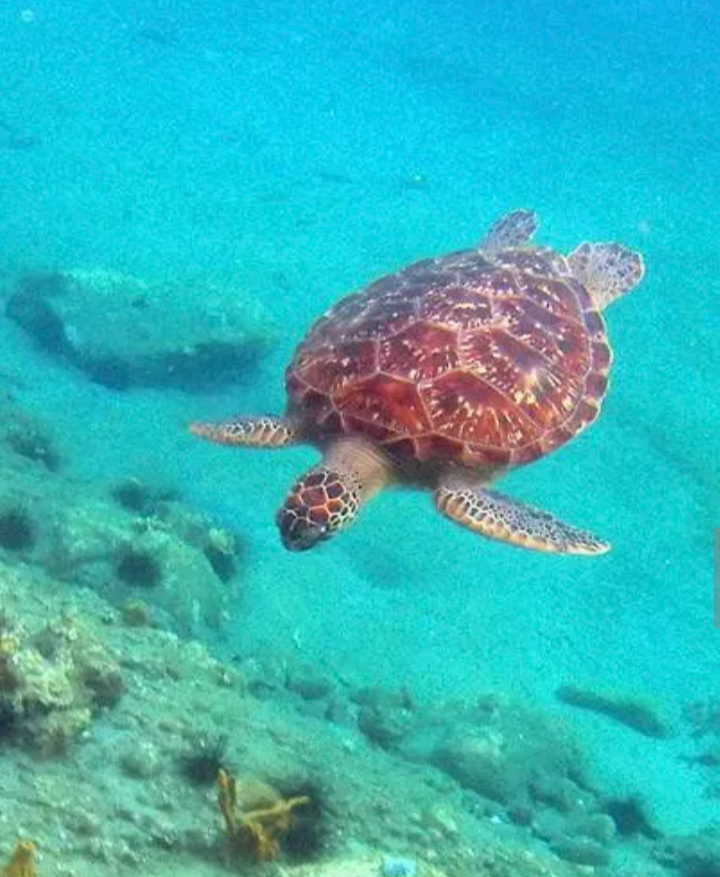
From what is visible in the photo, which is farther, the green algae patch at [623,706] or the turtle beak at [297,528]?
the green algae patch at [623,706]

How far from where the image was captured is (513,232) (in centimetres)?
898

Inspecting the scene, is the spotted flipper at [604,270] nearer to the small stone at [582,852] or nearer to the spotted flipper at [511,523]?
the spotted flipper at [511,523]

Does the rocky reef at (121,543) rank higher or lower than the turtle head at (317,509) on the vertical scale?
lower

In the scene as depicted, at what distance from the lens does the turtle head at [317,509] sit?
5.82 m

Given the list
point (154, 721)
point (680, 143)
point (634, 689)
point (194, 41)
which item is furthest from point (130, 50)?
point (154, 721)

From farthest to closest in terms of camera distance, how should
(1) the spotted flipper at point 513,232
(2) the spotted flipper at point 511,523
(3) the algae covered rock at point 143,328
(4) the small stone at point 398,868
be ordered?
(3) the algae covered rock at point 143,328 < (1) the spotted flipper at point 513,232 < (2) the spotted flipper at point 511,523 < (4) the small stone at point 398,868

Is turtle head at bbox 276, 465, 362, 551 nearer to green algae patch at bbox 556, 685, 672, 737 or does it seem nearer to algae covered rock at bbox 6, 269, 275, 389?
green algae patch at bbox 556, 685, 672, 737

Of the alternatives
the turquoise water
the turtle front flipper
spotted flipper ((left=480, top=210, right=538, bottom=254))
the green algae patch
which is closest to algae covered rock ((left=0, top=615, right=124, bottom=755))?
the turtle front flipper

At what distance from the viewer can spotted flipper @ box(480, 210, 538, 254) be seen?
880 cm

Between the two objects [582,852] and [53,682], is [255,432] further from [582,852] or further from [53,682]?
[582,852]

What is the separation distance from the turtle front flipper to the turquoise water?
2.99 m

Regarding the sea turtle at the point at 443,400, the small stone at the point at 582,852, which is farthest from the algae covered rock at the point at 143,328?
the small stone at the point at 582,852

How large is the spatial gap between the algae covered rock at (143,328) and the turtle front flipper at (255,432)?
7.17 metres

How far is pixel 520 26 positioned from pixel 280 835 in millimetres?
47759
